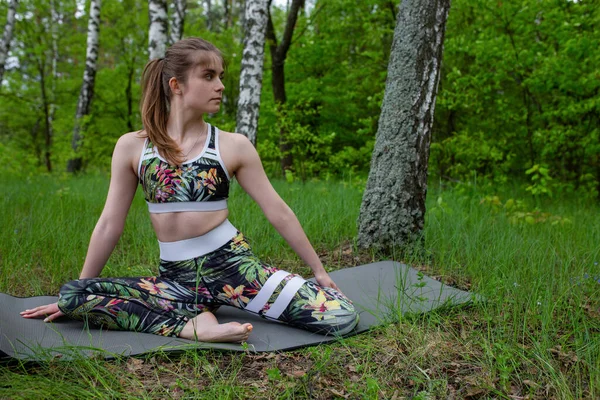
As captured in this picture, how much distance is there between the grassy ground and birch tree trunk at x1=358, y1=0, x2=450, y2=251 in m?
0.27

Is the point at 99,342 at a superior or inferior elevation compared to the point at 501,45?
inferior

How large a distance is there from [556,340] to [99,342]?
2207 millimetres

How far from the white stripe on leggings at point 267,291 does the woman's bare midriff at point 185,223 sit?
41 cm

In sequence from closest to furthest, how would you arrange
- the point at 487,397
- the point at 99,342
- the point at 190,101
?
1. the point at 487,397
2. the point at 99,342
3. the point at 190,101

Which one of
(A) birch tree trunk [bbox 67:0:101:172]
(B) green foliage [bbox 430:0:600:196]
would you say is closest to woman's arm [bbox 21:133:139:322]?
(B) green foliage [bbox 430:0:600:196]

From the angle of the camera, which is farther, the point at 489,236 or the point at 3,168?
the point at 3,168

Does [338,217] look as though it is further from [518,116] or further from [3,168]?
[3,168]

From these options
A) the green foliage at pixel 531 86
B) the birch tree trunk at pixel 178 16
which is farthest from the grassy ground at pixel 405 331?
the birch tree trunk at pixel 178 16

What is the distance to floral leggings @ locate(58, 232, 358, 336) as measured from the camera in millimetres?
2453

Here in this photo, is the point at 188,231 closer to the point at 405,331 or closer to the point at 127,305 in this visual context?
the point at 127,305

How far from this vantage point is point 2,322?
235cm

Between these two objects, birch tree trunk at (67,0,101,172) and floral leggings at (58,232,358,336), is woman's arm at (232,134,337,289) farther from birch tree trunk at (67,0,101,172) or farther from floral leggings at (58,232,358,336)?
birch tree trunk at (67,0,101,172)

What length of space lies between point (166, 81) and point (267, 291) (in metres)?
1.22

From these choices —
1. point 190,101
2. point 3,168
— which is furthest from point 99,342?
point 3,168
